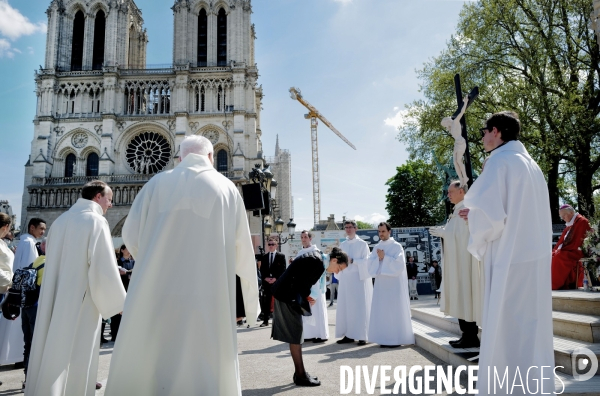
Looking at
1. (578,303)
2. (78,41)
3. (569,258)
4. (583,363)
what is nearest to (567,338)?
(578,303)

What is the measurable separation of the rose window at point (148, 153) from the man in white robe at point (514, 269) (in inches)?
1464

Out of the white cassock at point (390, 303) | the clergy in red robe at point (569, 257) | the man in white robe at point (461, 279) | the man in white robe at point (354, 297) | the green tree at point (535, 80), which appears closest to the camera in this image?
the man in white robe at point (461, 279)

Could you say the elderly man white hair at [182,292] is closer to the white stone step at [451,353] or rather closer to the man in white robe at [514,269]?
the man in white robe at [514,269]

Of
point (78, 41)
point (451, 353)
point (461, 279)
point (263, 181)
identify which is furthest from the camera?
point (78, 41)

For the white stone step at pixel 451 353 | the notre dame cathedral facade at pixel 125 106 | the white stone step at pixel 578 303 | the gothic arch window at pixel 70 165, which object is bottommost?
the white stone step at pixel 451 353

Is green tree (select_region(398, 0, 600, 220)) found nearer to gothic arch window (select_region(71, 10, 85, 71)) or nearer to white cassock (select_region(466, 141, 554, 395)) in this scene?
white cassock (select_region(466, 141, 554, 395))

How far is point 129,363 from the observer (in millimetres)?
2904

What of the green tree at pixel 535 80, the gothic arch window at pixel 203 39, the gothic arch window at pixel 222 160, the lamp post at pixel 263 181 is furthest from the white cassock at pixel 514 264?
the gothic arch window at pixel 203 39

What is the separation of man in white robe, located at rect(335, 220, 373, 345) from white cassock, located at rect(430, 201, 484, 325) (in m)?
2.17

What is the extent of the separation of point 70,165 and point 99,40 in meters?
11.8

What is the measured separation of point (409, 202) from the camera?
4506 cm

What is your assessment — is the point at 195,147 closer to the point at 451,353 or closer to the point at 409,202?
the point at 451,353

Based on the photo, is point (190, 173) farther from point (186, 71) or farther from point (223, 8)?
point (223, 8)

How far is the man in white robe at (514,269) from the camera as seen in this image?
10.1 feet
